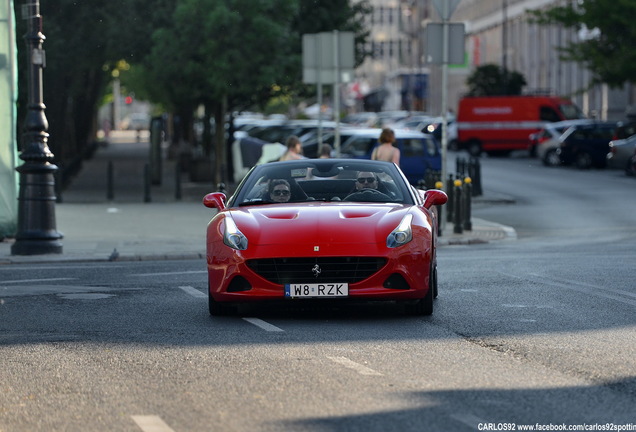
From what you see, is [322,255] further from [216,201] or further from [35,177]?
[35,177]

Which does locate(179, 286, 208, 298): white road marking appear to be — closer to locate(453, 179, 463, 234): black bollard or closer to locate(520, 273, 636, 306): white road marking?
locate(520, 273, 636, 306): white road marking

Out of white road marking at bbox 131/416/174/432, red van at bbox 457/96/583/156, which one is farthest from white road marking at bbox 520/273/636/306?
red van at bbox 457/96/583/156

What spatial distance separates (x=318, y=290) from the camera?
1181 cm

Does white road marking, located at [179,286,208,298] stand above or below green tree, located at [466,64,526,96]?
below

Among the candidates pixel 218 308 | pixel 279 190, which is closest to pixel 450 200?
pixel 279 190

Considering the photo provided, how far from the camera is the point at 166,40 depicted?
3628cm

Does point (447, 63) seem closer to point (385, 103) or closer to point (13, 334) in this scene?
point (13, 334)

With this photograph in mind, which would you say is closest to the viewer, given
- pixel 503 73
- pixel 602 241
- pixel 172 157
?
pixel 602 241

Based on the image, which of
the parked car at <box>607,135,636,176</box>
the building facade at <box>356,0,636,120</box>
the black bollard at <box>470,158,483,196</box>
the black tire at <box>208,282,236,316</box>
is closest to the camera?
the black tire at <box>208,282,236,316</box>

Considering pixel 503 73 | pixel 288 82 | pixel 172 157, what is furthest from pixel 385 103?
pixel 288 82

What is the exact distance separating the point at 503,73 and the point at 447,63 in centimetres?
5619

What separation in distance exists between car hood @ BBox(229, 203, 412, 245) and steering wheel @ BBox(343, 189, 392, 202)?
1.45 ft

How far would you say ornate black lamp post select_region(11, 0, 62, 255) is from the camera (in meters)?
20.3

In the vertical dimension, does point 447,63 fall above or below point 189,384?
above
